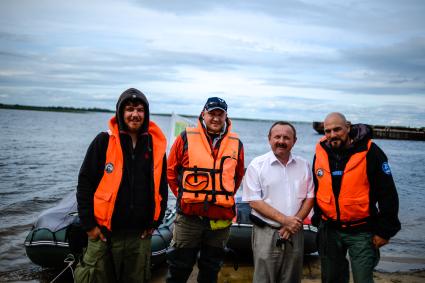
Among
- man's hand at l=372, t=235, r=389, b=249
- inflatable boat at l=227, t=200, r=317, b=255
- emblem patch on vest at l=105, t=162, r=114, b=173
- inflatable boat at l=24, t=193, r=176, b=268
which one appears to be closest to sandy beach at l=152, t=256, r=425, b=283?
inflatable boat at l=227, t=200, r=317, b=255

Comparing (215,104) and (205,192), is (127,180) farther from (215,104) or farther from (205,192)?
(215,104)

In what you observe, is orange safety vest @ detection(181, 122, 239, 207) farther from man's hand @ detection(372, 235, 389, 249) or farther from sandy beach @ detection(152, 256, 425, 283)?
sandy beach @ detection(152, 256, 425, 283)

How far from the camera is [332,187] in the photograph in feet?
11.1

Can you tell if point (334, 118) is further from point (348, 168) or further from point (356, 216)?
point (356, 216)

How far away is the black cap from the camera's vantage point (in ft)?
12.2

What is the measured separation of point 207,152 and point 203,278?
1281 millimetres

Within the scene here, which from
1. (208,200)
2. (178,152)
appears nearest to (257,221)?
(208,200)

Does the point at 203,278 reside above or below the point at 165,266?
above

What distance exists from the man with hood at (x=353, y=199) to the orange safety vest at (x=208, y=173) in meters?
0.83

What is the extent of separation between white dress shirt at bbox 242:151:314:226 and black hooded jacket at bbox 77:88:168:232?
85 centimetres

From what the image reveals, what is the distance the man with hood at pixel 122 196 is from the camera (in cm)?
304

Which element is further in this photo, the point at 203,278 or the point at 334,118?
the point at 203,278

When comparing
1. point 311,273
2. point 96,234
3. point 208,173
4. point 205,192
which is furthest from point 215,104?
point 311,273

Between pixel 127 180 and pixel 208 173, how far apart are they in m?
0.83
